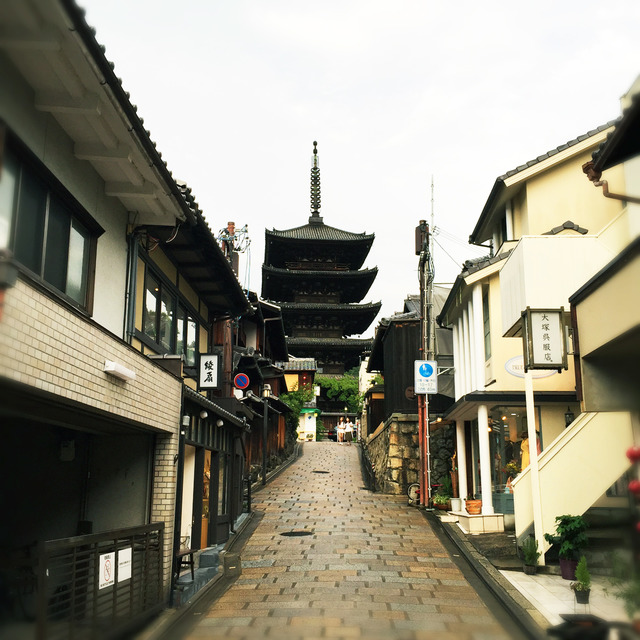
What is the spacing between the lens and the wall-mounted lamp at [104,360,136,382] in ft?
31.0

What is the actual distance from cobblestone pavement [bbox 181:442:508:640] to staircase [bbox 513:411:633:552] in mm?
2492

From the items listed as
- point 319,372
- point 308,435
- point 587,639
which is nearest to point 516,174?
point 587,639

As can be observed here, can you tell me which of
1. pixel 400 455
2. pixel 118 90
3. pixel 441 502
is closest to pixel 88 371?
pixel 118 90

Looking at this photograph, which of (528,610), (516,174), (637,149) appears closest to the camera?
(637,149)

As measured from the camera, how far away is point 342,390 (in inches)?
2518

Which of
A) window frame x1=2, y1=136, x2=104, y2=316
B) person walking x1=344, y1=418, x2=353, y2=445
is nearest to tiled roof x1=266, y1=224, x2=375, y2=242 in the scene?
person walking x1=344, y1=418, x2=353, y2=445

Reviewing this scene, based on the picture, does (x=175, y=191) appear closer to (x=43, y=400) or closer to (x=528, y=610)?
(x=43, y=400)

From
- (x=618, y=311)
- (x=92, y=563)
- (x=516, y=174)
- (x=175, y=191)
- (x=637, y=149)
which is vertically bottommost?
(x=92, y=563)

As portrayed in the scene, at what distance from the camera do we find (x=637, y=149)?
7145 millimetres

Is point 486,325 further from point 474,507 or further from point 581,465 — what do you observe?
point 581,465

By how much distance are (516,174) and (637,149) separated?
12959mm

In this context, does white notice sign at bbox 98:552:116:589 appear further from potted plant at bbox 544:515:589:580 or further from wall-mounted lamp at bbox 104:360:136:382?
potted plant at bbox 544:515:589:580

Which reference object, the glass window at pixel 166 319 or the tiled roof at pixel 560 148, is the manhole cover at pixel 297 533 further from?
the tiled roof at pixel 560 148

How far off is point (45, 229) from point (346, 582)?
8424 millimetres
